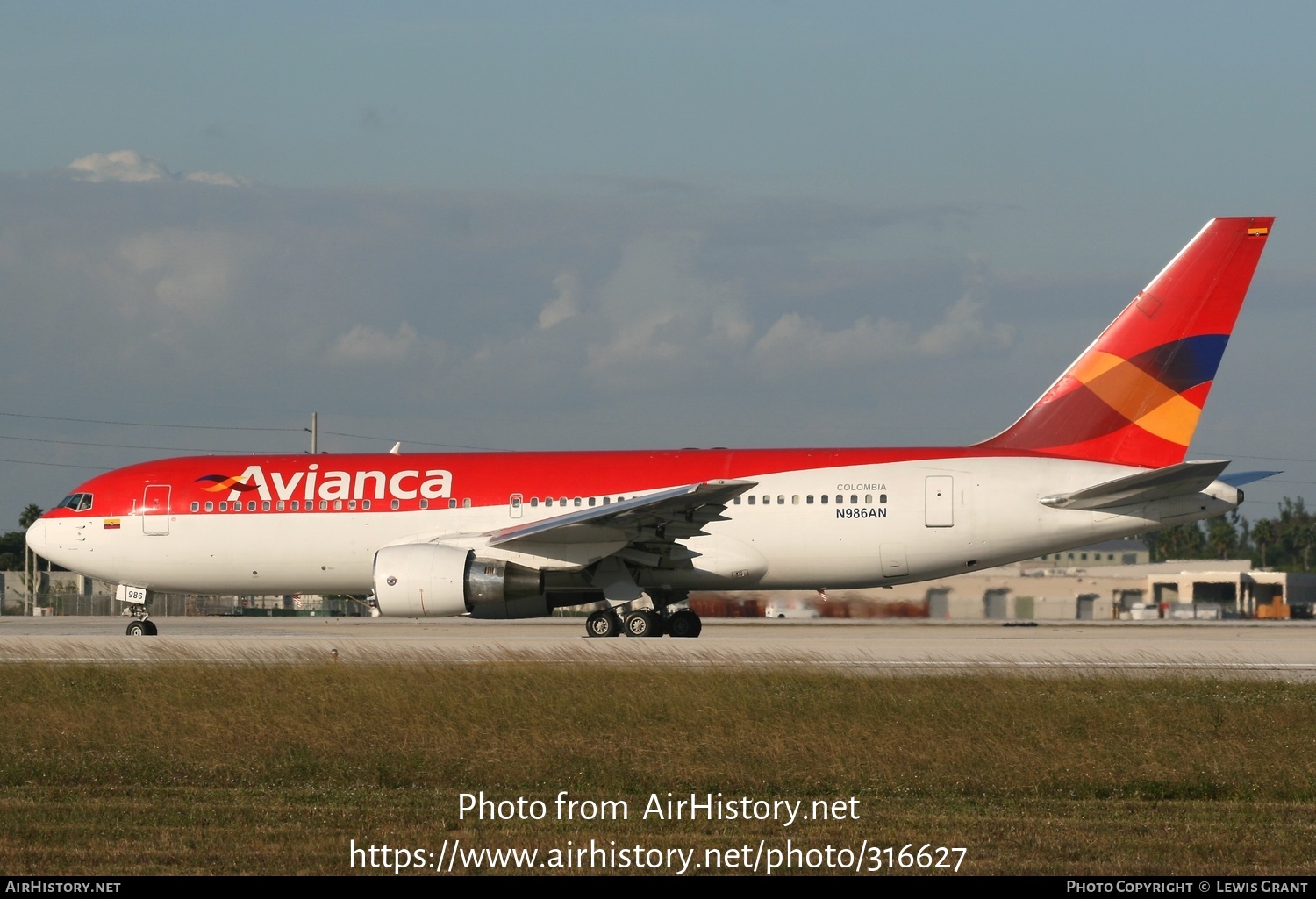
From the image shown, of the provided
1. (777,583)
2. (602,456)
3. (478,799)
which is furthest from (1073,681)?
(602,456)

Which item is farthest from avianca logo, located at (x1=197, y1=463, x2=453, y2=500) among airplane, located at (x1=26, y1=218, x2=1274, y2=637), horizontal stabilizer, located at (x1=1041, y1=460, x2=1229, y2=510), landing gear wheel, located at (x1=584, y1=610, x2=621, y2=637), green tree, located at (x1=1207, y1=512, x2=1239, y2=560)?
green tree, located at (x1=1207, y1=512, x2=1239, y2=560)

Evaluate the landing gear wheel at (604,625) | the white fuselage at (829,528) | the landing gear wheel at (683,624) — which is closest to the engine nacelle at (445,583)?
the white fuselage at (829,528)

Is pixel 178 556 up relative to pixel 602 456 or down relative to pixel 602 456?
down

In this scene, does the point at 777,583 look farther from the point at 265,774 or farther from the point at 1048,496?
the point at 265,774

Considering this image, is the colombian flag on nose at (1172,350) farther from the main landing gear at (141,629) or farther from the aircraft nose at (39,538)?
the aircraft nose at (39,538)

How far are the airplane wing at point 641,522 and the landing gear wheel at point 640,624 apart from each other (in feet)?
2.89

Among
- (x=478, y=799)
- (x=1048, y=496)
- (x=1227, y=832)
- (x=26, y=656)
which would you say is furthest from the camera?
(x=1048, y=496)

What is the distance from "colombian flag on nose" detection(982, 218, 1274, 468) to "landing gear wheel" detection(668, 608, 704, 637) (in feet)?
23.0

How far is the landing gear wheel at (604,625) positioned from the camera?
76.1ft

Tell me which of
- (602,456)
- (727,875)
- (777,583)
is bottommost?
(727,875)

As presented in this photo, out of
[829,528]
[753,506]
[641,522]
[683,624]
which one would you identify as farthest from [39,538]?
[829,528]

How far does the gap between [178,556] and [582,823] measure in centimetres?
1841

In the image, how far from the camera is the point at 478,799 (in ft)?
31.4

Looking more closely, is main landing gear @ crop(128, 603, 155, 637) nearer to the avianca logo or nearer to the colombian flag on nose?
the avianca logo
